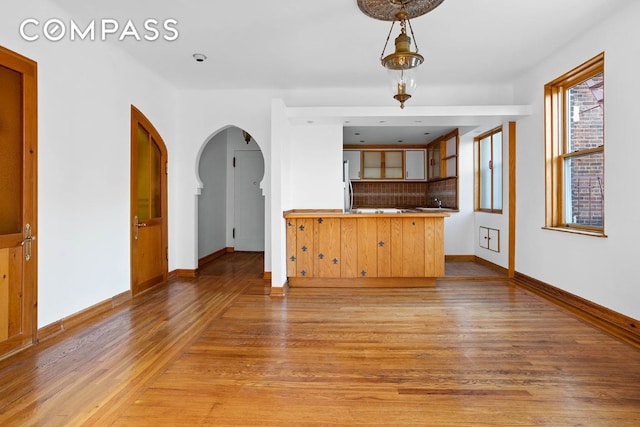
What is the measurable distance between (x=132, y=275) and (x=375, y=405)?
339cm

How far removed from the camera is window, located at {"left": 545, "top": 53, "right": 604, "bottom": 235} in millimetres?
3551

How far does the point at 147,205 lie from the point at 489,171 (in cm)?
532

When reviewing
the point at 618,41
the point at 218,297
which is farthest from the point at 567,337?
the point at 218,297

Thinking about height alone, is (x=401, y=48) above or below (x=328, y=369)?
above

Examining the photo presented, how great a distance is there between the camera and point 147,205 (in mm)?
4633

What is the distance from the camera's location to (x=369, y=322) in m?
3.33

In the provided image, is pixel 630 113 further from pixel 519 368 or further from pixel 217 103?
pixel 217 103

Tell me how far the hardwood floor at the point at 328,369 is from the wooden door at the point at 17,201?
0.24 m

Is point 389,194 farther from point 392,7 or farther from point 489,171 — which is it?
point 392,7

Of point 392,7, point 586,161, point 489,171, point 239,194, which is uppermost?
point 392,7

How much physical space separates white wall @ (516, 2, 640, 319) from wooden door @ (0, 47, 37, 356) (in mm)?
4922

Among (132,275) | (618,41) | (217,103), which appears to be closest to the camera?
(618,41)

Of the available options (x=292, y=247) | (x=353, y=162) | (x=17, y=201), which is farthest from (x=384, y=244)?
(x=353, y=162)

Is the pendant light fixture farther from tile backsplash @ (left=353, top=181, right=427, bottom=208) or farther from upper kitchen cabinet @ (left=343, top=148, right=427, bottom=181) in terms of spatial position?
tile backsplash @ (left=353, top=181, right=427, bottom=208)
